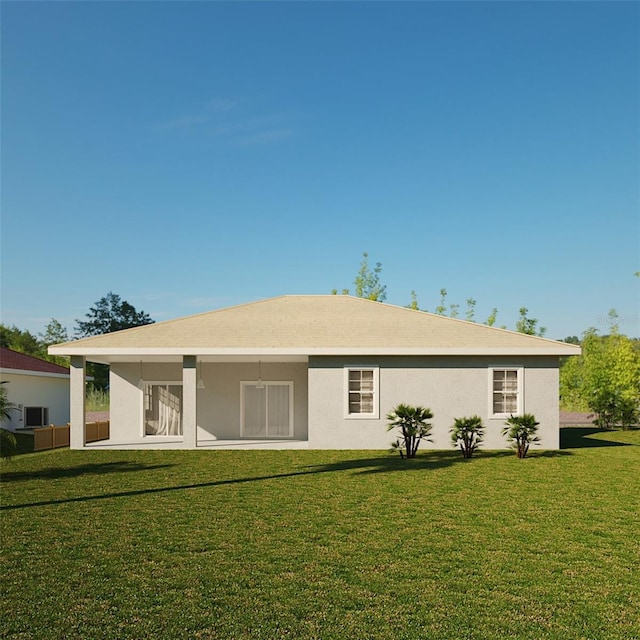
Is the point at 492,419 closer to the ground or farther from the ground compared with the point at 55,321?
closer to the ground

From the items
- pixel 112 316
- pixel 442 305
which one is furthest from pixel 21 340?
pixel 442 305

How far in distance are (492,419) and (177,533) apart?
44.5ft

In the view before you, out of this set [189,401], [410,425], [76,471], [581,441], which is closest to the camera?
[76,471]

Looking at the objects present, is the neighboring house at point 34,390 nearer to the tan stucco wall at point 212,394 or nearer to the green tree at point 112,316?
the tan stucco wall at point 212,394

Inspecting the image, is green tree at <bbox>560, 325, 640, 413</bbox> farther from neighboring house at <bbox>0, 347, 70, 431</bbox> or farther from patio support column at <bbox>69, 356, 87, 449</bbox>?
neighboring house at <bbox>0, 347, 70, 431</bbox>

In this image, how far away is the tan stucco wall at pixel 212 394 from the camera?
2391 centimetres

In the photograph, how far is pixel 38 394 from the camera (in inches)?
1145

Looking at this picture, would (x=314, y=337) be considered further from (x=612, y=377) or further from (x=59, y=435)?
(x=612, y=377)

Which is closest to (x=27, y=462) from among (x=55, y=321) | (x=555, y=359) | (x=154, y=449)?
(x=154, y=449)

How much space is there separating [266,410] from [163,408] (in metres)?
3.94

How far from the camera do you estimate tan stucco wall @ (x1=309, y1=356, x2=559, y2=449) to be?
20.6m

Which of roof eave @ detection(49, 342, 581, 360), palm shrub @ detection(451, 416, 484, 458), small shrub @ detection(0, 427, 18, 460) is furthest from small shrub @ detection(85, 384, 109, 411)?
palm shrub @ detection(451, 416, 484, 458)

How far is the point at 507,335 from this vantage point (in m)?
20.9

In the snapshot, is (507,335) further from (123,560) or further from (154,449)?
(123,560)
